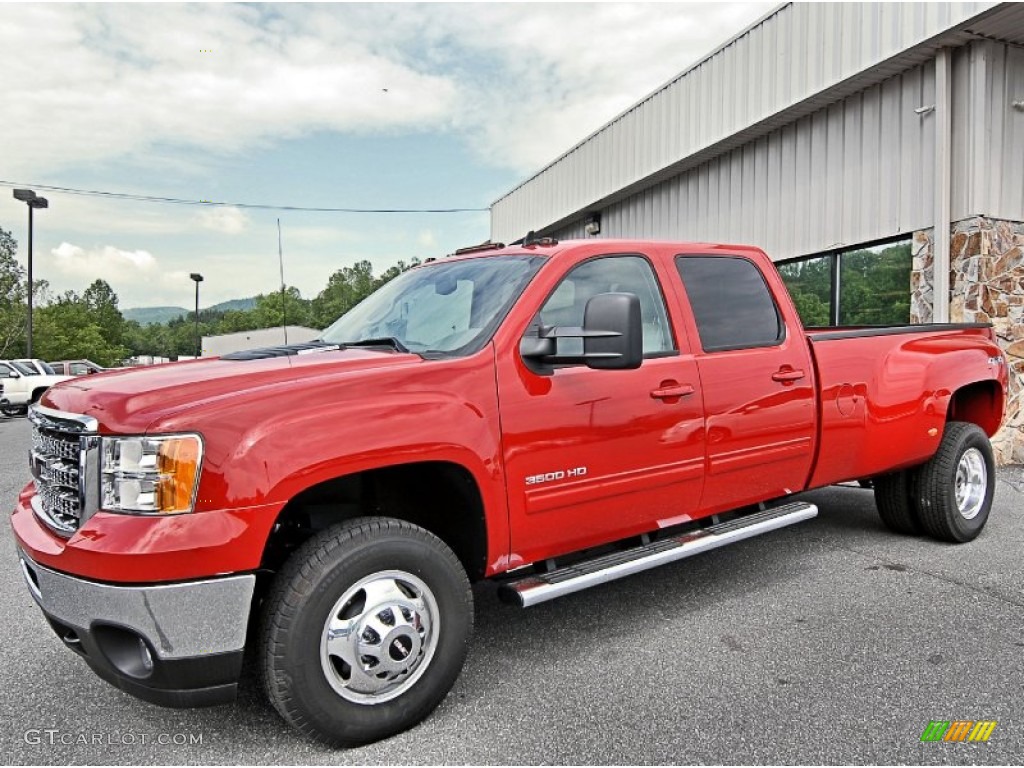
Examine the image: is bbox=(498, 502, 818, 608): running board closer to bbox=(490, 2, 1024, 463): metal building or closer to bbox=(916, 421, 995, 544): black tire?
bbox=(916, 421, 995, 544): black tire

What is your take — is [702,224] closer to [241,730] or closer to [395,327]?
[395,327]

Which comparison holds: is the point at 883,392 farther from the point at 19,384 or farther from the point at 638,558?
the point at 19,384

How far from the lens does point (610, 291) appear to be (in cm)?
366

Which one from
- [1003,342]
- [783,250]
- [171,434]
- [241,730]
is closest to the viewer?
[171,434]

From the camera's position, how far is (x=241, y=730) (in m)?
2.78

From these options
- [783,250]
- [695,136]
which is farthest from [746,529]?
[695,136]

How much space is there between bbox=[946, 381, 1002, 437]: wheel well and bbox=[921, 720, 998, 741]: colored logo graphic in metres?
3.12

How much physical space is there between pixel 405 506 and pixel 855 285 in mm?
8030

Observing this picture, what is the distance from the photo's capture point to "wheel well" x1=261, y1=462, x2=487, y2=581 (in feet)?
9.48

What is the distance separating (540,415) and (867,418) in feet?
7.96

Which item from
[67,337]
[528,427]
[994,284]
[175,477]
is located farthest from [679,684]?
[67,337]

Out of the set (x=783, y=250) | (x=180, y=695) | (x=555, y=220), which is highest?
(x=555, y=220)

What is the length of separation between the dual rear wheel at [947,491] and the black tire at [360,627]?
3663 millimetres

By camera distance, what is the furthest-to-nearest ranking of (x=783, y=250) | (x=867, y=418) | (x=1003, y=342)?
(x=783, y=250), (x=1003, y=342), (x=867, y=418)
